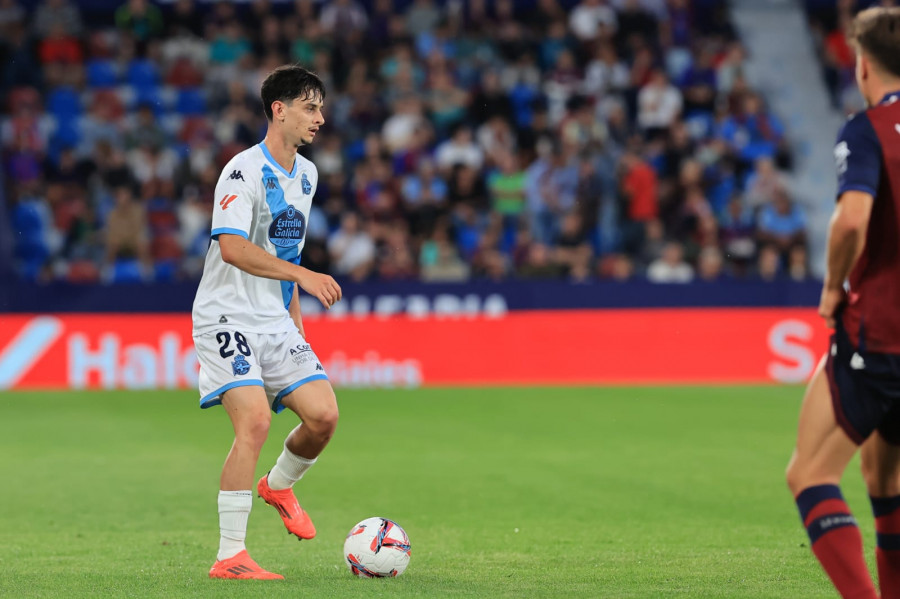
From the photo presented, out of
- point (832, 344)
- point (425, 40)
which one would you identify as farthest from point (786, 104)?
point (832, 344)

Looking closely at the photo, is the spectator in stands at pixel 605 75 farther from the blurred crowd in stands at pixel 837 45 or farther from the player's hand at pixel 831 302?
the player's hand at pixel 831 302

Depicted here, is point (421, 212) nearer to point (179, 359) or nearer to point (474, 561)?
point (179, 359)

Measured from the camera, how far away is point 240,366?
606cm

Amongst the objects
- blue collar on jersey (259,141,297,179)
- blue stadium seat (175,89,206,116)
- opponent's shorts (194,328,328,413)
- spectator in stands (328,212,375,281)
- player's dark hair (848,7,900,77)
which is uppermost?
player's dark hair (848,7,900,77)

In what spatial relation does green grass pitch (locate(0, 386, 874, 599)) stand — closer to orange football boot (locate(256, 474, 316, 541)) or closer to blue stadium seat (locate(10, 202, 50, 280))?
orange football boot (locate(256, 474, 316, 541))

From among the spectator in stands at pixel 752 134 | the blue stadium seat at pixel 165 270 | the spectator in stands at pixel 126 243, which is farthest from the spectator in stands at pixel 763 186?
the spectator in stands at pixel 126 243

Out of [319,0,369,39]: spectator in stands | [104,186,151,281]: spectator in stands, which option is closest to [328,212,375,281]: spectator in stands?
[104,186,151,281]: spectator in stands

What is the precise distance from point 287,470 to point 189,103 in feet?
48.0

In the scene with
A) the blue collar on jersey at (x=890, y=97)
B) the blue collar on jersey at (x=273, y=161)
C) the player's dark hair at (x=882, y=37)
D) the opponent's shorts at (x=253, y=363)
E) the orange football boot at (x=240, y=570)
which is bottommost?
the orange football boot at (x=240, y=570)

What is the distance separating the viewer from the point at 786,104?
22.6 meters

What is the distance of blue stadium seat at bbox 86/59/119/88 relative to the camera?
20.4 meters

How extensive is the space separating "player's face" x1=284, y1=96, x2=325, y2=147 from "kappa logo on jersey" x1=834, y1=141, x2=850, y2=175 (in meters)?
2.69

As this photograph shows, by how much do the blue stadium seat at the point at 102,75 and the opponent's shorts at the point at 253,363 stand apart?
49.9ft

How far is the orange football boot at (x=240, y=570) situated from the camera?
19.0 ft
